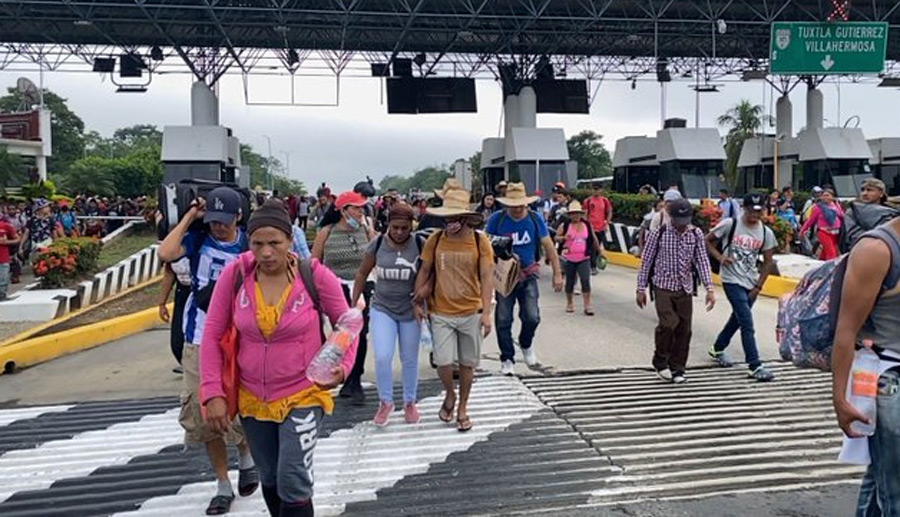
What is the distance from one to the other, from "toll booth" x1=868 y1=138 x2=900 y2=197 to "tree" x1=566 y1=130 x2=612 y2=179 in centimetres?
4646

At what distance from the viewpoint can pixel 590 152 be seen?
3157 inches

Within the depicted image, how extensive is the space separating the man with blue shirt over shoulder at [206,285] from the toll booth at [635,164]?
25412mm

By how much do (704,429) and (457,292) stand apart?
1.93 meters

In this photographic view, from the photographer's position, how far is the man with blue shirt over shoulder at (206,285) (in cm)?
396

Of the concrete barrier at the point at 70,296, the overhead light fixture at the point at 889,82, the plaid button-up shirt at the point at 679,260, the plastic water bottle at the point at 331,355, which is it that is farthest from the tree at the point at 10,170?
the overhead light fixture at the point at 889,82

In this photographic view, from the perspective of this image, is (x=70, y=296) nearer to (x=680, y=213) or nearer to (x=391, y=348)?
(x=391, y=348)

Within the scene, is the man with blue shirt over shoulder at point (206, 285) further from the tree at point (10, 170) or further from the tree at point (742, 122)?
the tree at point (742, 122)

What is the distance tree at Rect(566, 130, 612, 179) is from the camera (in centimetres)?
7925

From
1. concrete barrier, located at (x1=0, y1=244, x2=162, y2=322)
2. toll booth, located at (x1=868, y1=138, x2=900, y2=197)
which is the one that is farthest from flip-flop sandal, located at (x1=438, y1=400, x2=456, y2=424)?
toll booth, located at (x1=868, y1=138, x2=900, y2=197)

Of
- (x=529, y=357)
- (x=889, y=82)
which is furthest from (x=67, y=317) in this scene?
(x=889, y=82)

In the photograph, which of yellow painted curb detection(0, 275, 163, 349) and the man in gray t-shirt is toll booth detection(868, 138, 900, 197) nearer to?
the man in gray t-shirt

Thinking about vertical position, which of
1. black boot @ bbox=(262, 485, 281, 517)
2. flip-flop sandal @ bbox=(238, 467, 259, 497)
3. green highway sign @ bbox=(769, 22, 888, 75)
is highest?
green highway sign @ bbox=(769, 22, 888, 75)

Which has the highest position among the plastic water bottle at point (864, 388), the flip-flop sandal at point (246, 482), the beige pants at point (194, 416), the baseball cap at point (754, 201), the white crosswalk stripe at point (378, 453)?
the baseball cap at point (754, 201)

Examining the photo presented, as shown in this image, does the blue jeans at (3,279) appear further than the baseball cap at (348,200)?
Yes
